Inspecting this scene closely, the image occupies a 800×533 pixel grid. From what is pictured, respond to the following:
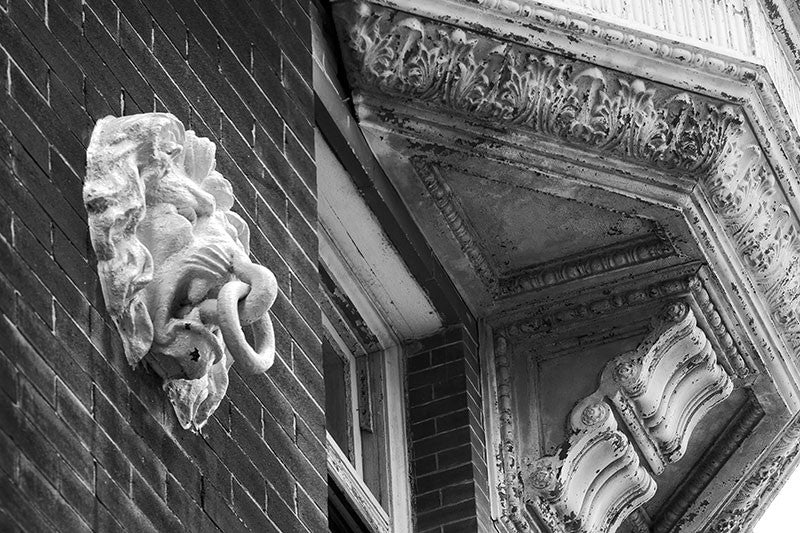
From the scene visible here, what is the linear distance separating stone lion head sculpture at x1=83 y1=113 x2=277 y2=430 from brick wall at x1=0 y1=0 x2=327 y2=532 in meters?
0.05

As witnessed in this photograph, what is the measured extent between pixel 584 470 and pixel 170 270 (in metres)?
4.11

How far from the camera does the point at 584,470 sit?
9203mm

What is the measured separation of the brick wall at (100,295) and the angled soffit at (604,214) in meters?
1.31

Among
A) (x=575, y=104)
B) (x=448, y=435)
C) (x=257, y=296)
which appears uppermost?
(x=575, y=104)

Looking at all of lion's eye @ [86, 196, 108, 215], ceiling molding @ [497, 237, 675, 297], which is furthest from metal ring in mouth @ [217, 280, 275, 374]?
ceiling molding @ [497, 237, 675, 297]

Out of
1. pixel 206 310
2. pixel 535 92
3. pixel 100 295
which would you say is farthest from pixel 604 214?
pixel 100 295

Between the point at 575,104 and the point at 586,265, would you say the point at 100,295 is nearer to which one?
the point at 575,104

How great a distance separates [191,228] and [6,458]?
3.74 ft

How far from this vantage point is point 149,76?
579 cm

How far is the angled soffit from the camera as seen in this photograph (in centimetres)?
805

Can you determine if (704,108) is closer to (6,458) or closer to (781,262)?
(781,262)

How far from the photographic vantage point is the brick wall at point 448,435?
28.9ft

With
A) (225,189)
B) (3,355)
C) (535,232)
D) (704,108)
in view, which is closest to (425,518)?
(535,232)

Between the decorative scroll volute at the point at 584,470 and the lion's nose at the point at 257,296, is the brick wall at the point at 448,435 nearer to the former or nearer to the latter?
the decorative scroll volute at the point at 584,470
